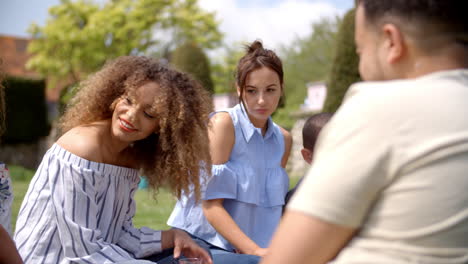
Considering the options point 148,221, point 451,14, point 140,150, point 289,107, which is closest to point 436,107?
point 451,14

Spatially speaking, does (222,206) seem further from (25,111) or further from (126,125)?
(25,111)

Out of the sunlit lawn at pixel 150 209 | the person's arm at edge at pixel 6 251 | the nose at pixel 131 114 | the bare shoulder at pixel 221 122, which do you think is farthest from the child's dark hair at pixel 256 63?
the person's arm at edge at pixel 6 251

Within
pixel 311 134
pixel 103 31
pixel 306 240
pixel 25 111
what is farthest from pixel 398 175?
pixel 103 31

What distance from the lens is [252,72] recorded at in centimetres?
342

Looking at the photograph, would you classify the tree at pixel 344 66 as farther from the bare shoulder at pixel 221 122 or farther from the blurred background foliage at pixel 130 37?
the blurred background foliage at pixel 130 37

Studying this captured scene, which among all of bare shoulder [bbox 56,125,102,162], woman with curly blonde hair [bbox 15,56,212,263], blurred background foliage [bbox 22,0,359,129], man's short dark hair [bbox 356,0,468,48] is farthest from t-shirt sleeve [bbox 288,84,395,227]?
blurred background foliage [bbox 22,0,359,129]

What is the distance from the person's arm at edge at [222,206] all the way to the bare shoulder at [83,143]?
0.75 m

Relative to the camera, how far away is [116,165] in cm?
254

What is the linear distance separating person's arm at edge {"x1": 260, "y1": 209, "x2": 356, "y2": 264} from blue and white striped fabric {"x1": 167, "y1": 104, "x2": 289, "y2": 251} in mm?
1982

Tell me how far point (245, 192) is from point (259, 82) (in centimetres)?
73

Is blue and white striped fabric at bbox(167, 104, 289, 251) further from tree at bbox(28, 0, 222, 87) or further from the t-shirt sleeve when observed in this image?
tree at bbox(28, 0, 222, 87)

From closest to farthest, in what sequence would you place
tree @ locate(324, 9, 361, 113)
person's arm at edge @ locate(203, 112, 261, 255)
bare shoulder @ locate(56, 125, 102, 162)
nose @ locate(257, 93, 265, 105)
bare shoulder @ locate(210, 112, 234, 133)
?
bare shoulder @ locate(56, 125, 102, 162), person's arm at edge @ locate(203, 112, 261, 255), bare shoulder @ locate(210, 112, 234, 133), nose @ locate(257, 93, 265, 105), tree @ locate(324, 9, 361, 113)

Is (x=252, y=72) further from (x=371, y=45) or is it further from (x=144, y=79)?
(x=371, y=45)

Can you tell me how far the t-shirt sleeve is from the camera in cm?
102
